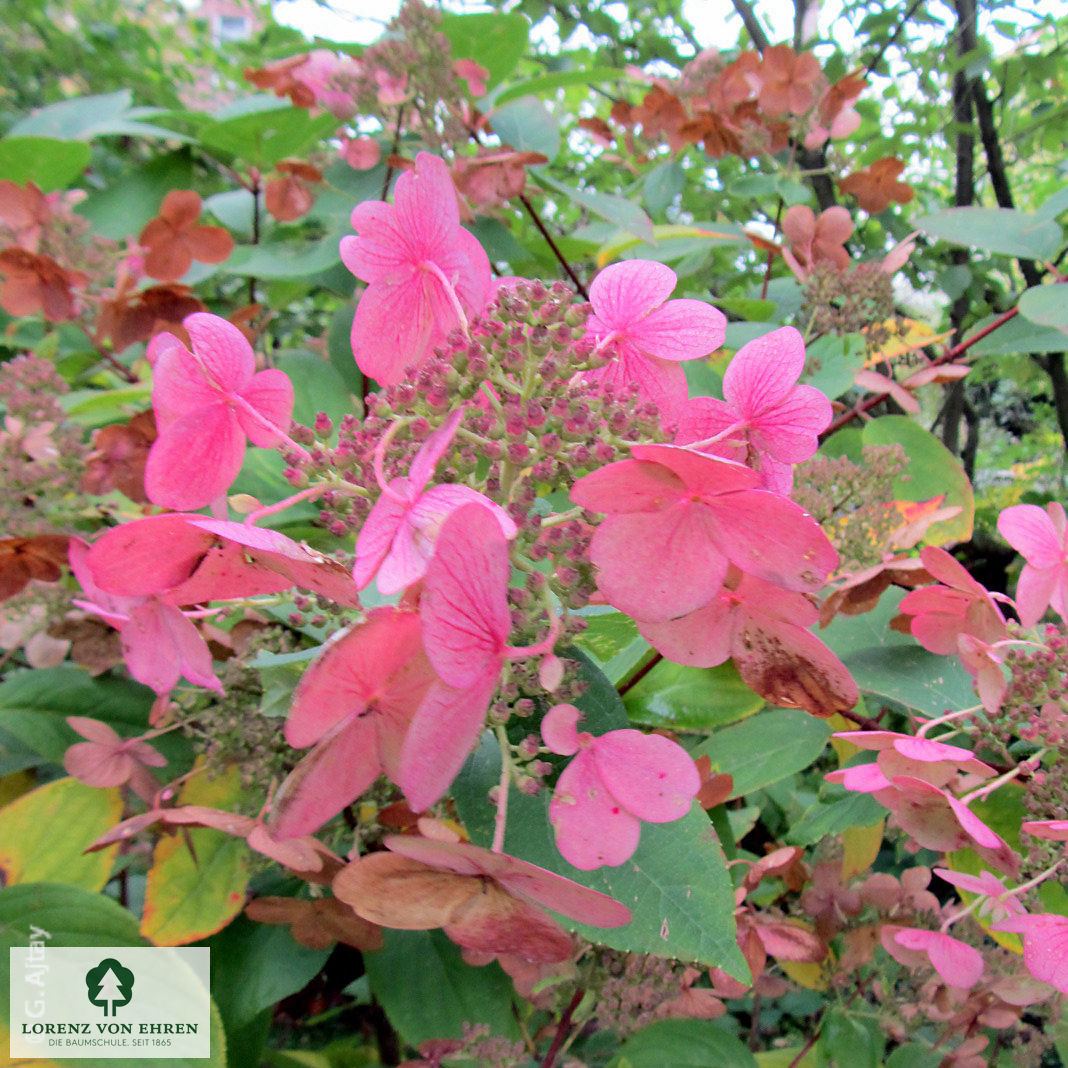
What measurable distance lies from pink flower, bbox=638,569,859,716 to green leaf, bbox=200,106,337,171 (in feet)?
3.77

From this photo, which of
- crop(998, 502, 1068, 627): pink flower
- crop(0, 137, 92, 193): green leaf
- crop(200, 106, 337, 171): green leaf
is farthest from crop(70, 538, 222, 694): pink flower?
crop(0, 137, 92, 193): green leaf

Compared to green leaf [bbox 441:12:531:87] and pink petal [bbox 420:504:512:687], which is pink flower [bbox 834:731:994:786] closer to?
pink petal [bbox 420:504:512:687]

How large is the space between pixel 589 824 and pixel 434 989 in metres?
0.57

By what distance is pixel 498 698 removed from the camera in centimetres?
38

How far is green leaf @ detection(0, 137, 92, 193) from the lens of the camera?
4.11 ft

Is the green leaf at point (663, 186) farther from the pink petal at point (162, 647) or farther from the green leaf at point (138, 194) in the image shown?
the pink petal at point (162, 647)

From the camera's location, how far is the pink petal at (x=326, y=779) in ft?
1.11

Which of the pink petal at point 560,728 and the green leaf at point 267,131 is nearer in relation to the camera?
the pink petal at point 560,728

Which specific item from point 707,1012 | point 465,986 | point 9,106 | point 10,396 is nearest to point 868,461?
point 707,1012

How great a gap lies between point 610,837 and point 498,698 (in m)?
0.08

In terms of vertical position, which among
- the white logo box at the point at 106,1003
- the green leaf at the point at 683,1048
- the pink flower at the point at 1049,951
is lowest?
the green leaf at the point at 683,1048

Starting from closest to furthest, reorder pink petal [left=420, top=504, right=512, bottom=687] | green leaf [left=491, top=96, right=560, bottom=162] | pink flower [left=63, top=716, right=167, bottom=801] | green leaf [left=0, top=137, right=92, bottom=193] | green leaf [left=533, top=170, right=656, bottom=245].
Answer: pink petal [left=420, top=504, right=512, bottom=687] < pink flower [left=63, top=716, right=167, bottom=801] < green leaf [left=533, top=170, right=656, bottom=245] < green leaf [left=491, top=96, right=560, bottom=162] < green leaf [left=0, top=137, right=92, bottom=193]

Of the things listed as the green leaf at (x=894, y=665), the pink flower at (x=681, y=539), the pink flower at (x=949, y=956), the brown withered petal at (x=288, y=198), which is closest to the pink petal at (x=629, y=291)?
the pink flower at (x=681, y=539)

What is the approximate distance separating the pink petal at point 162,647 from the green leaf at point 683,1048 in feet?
2.09
